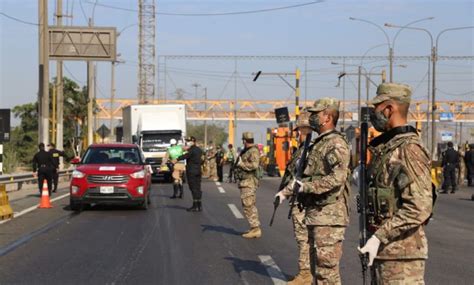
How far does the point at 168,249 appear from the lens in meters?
10.9

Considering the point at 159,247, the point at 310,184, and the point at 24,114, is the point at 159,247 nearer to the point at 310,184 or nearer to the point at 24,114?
the point at 310,184

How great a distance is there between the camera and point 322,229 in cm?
592

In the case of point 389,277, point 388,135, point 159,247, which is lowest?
point 159,247

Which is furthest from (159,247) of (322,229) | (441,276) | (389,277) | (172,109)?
(172,109)

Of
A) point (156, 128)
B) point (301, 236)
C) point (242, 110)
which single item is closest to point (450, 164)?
point (156, 128)

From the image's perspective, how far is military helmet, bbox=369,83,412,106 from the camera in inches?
171

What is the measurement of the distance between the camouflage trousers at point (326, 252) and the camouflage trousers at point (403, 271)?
4.95 ft

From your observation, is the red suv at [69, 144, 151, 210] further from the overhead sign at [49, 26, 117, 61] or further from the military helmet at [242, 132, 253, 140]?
the overhead sign at [49, 26, 117, 61]

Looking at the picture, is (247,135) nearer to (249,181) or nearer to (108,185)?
(249,181)

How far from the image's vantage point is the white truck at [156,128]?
31.6 metres

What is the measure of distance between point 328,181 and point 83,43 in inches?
1139

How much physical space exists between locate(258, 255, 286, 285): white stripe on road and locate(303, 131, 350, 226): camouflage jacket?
8.48 ft

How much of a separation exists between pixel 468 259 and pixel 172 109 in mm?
23201

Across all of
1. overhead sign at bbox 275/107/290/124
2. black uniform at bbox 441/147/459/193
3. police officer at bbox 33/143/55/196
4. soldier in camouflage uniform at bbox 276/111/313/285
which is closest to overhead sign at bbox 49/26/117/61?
overhead sign at bbox 275/107/290/124
